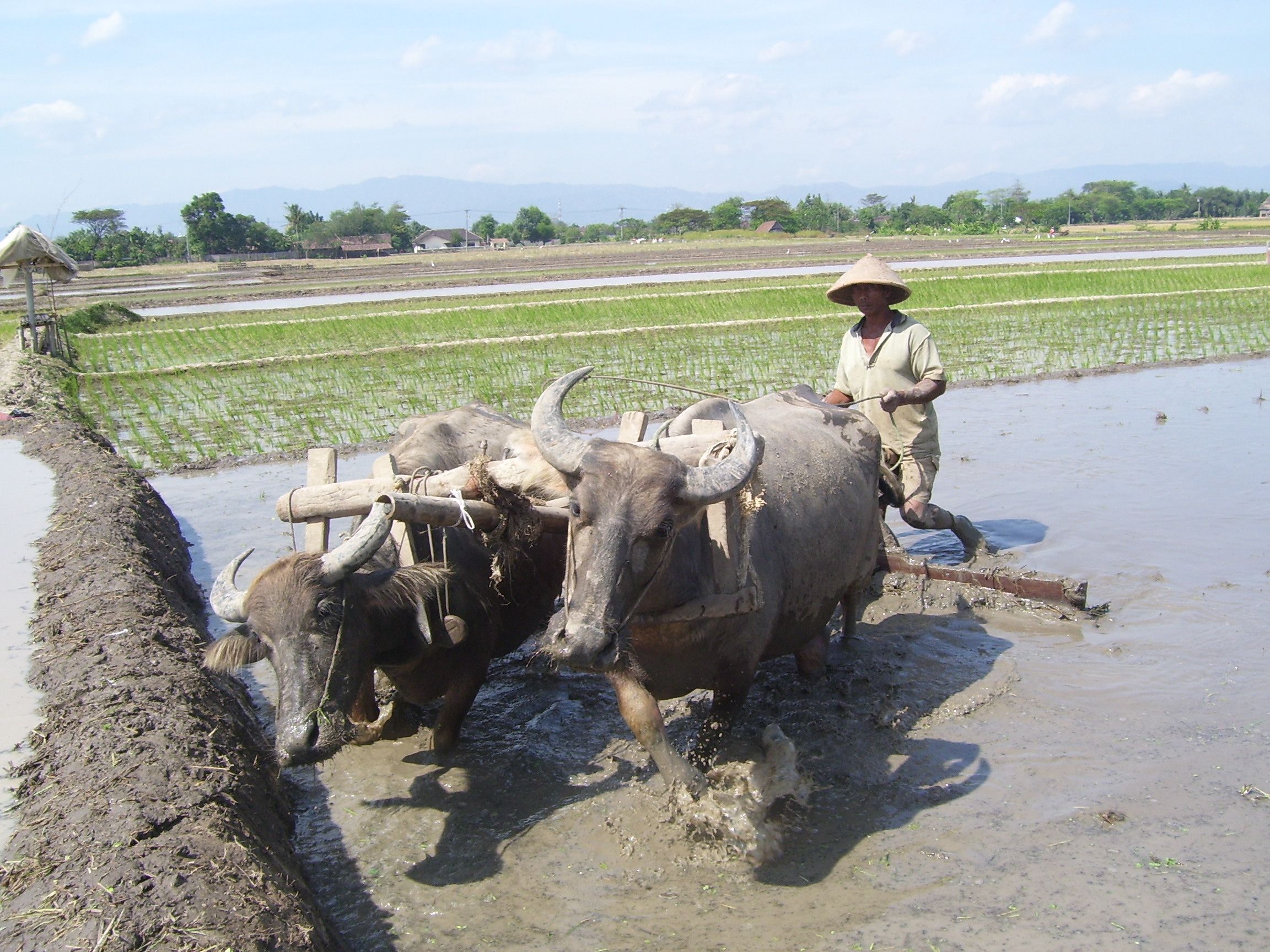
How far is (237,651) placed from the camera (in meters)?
3.46

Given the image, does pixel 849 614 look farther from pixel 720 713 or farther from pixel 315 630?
pixel 315 630

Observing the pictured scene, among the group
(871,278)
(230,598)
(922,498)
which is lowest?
(922,498)

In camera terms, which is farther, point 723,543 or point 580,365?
point 580,365

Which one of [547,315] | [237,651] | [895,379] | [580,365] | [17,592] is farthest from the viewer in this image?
[547,315]

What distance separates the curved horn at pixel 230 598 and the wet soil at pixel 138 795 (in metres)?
0.41

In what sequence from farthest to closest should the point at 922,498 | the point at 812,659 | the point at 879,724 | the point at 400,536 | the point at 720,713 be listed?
the point at 922,498 → the point at 812,659 → the point at 879,724 → the point at 400,536 → the point at 720,713

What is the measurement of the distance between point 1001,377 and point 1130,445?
153 inches

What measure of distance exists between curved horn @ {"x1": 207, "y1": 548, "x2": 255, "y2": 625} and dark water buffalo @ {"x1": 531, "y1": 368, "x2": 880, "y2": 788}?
41.7 inches

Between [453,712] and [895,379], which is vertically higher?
[895,379]

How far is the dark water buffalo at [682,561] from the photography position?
319 cm

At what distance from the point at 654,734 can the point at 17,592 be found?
12.2ft

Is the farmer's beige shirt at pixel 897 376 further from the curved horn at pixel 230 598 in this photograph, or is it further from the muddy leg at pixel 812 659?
the curved horn at pixel 230 598

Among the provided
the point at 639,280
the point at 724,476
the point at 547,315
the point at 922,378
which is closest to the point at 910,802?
the point at 724,476

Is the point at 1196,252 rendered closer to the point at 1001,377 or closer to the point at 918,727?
the point at 1001,377
